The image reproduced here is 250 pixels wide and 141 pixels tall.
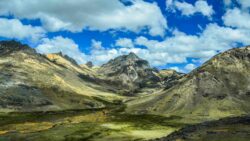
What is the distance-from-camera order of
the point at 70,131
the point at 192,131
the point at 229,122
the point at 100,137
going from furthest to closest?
1. the point at 70,131
2. the point at 100,137
3. the point at 229,122
4. the point at 192,131

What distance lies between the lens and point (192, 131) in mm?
116312

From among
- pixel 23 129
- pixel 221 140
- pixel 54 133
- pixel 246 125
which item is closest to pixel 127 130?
pixel 54 133

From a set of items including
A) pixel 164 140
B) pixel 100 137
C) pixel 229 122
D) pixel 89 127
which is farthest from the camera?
pixel 89 127

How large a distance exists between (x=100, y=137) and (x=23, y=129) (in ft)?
134

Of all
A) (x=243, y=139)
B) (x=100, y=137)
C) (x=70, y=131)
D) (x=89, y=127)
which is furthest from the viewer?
(x=89, y=127)

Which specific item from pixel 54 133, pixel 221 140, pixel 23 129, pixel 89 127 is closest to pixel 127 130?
pixel 89 127

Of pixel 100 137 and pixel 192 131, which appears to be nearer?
pixel 192 131

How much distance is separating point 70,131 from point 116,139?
28765mm

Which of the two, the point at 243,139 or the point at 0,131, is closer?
the point at 243,139

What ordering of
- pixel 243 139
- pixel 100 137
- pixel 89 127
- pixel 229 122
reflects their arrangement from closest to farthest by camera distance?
pixel 243 139, pixel 229 122, pixel 100 137, pixel 89 127

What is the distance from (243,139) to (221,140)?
5.52 metres

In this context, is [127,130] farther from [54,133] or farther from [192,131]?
[192,131]

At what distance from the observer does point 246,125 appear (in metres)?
123

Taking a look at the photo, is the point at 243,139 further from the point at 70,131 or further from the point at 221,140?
the point at 70,131
